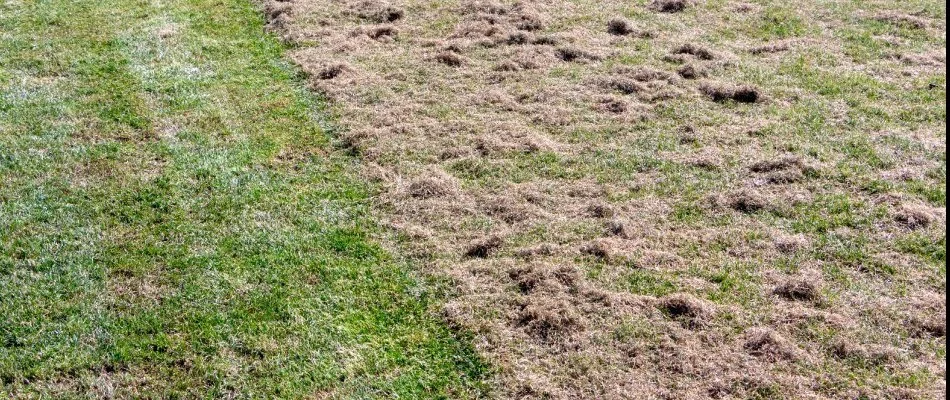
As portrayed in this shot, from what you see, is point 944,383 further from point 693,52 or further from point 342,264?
point 693,52

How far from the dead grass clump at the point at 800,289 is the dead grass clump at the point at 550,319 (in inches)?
57.2

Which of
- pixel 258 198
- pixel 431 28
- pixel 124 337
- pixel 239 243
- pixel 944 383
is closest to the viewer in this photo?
pixel 944 383

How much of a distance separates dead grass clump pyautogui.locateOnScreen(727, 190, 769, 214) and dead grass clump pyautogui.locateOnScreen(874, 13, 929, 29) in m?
5.05

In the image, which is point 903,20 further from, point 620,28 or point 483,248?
point 483,248

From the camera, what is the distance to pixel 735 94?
881cm

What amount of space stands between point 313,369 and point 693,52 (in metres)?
6.25

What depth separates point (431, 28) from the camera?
10898 millimetres

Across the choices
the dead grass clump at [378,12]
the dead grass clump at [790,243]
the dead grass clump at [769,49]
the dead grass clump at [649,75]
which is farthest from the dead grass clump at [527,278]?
the dead grass clump at [378,12]

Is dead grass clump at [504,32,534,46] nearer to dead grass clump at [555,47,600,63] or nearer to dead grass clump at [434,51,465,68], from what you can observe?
dead grass clump at [555,47,600,63]

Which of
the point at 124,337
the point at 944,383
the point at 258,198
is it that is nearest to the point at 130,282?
the point at 124,337

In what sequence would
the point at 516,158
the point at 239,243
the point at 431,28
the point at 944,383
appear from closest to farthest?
the point at 944,383, the point at 239,243, the point at 516,158, the point at 431,28

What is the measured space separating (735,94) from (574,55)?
1.95m

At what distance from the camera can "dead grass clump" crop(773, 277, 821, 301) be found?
5934 millimetres

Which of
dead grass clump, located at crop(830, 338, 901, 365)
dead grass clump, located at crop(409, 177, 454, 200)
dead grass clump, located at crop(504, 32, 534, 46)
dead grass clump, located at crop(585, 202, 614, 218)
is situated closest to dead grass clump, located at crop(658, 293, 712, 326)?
dead grass clump, located at crop(830, 338, 901, 365)
